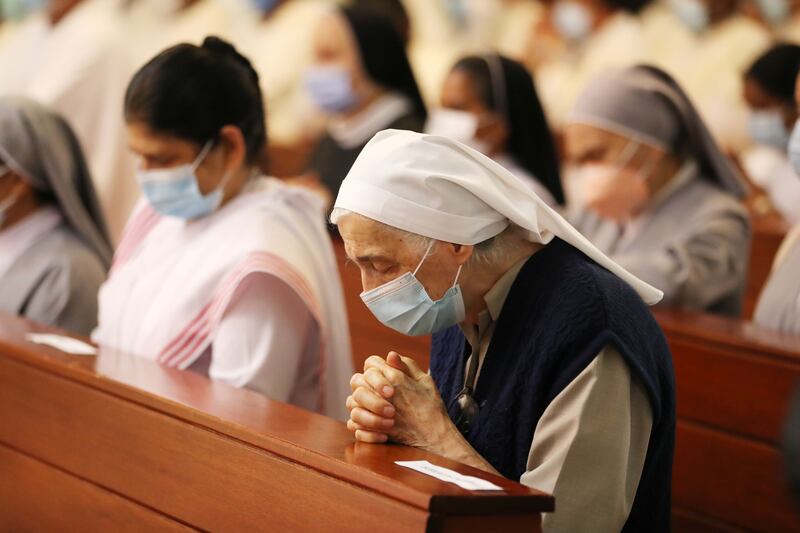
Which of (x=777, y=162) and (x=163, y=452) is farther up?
(x=777, y=162)

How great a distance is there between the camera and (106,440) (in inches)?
106

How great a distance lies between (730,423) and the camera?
11.6 feet

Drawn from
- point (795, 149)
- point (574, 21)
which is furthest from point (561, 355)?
point (574, 21)

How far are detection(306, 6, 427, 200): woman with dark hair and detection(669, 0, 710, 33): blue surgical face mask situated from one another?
4.51 meters

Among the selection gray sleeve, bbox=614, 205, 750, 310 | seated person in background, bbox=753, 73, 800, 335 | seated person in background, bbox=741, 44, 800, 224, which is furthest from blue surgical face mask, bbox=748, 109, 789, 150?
seated person in background, bbox=753, 73, 800, 335

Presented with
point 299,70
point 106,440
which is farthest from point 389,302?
point 299,70

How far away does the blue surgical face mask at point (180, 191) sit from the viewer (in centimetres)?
336

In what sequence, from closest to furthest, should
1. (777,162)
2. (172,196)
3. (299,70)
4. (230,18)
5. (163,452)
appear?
(163,452) → (172,196) → (777,162) → (299,70) → (230,18)

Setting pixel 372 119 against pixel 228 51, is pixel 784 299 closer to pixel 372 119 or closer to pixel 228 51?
pixel 228 51

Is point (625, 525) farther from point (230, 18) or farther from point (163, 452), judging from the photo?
point (230, 18)

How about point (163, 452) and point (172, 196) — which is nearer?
point (163, 452)

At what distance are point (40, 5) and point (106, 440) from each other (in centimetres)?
599

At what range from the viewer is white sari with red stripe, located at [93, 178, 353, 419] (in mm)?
3199

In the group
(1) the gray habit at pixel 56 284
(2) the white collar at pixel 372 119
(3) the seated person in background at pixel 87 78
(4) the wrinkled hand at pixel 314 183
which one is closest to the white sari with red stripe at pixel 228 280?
(1) the gray habit at pixel 56 284
